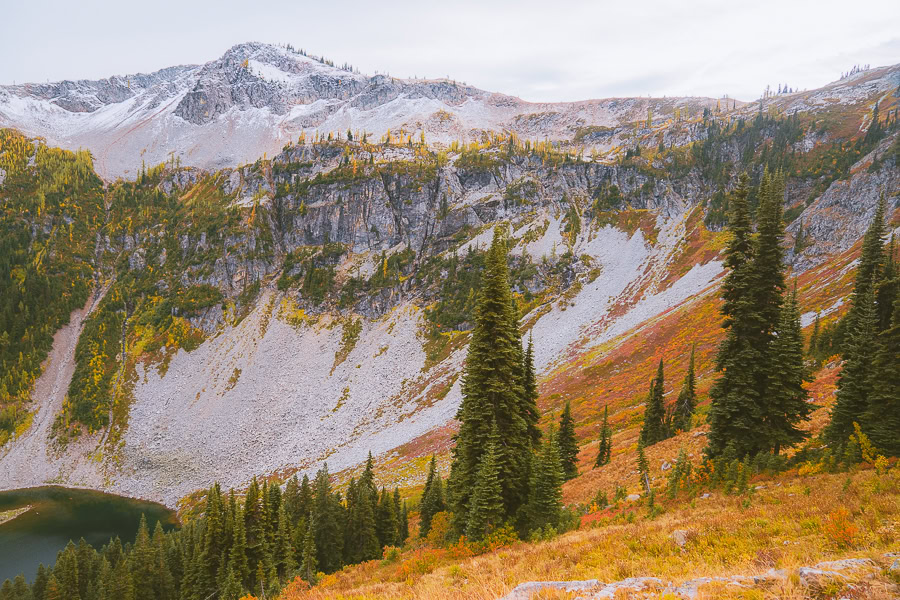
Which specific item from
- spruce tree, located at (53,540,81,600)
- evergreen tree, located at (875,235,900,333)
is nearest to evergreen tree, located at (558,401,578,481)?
evergreen tree, located at (875,235,900,333)

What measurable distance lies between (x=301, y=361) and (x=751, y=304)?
99929 mm

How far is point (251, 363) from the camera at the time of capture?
4065 inches

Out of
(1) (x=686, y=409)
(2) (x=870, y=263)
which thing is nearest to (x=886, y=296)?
(2) (x=870, y=263)

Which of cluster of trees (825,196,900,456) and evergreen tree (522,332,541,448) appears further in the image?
evergreen tree (522,332,541,448)

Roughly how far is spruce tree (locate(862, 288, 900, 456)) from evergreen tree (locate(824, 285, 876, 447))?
0.32 metres

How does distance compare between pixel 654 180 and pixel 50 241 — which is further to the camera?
pixel 50 241

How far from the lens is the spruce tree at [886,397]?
52.9 feet

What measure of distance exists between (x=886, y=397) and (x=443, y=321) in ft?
300

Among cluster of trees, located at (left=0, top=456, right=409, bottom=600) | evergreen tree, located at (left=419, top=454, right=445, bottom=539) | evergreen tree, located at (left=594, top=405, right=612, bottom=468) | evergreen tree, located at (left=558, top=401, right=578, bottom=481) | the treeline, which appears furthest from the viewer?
the treeline

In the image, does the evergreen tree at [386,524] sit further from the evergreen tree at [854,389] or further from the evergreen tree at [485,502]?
the evergreen tree at [854,389]

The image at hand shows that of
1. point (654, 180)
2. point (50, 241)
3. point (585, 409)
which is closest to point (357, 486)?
point (585, 409)

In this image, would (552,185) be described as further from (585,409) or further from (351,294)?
(585,409)

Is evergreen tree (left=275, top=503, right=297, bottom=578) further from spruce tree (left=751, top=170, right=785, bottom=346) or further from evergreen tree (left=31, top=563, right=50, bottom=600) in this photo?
spruce tree (left=751, top=170, right=785, bottom=346)

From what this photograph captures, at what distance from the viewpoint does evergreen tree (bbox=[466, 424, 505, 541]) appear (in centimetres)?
1719
